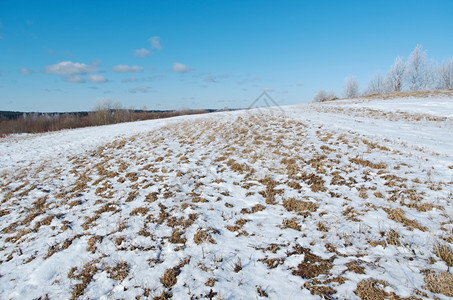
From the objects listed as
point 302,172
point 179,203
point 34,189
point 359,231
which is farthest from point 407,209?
point 34,189

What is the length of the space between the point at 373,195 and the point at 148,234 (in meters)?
6.40

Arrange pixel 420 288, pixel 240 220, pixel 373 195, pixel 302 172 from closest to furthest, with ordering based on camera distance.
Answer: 1. pixel 420 288
2. pixel 240 220
3. pixel 373 195
4. pixel 302 172

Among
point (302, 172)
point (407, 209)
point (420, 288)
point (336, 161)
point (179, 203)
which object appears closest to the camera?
point (420, 288)

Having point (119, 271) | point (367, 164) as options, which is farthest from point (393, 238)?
point (119, 271)

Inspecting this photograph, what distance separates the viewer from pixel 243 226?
5.39 meters

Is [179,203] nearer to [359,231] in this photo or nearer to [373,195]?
[359,231]

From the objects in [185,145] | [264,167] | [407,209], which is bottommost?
[407,209]

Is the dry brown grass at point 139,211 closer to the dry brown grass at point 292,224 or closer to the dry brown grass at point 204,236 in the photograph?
the dry brown grass at point 204,236

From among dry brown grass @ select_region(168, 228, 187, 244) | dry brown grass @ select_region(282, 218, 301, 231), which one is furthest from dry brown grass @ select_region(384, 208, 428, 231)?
dry brown grass @ select_region(168, 228, 187, 244)

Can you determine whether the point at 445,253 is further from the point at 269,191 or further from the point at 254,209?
the point at 269,191

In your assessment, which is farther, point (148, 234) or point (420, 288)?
point (148, 234)

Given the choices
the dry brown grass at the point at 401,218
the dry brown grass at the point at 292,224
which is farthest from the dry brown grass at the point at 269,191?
the dry brown grass at the point at 401,218

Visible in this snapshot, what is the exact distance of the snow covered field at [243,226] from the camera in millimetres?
3688

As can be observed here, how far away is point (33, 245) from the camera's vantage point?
5496 mm
